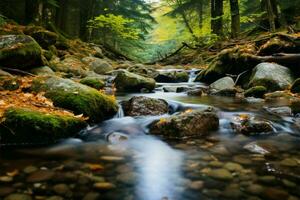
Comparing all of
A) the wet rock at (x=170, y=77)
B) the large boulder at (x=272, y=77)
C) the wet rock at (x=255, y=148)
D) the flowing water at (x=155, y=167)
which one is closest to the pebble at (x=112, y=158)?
the flowing water at (x=155, y=167)

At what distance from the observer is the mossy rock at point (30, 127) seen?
385 centimetres

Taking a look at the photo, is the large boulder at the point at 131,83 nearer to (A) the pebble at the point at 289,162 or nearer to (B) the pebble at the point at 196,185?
(A) the pebble at the point at 289,162

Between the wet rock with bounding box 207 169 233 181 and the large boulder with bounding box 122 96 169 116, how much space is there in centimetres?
261

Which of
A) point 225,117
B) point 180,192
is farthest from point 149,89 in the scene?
point 180,192

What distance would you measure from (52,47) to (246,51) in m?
7.88

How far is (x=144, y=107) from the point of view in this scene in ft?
18.7

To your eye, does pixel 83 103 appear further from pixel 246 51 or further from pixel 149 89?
pixel 246 51

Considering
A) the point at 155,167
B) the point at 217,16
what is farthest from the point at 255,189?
the point at 217,16

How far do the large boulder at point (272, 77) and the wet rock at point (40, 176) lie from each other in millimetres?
6529

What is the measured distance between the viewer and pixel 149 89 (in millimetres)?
9531

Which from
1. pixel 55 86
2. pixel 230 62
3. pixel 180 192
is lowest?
pixel 180 192

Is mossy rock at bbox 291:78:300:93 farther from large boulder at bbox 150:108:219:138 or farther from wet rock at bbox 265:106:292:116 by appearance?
large boulder at bbox 150:108:219:138

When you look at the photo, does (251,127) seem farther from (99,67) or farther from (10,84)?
(99,67)

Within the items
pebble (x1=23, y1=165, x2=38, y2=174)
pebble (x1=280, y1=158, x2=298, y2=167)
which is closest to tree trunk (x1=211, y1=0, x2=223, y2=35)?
pebble (x1=280, y1=158, x2=298, y2=167)
